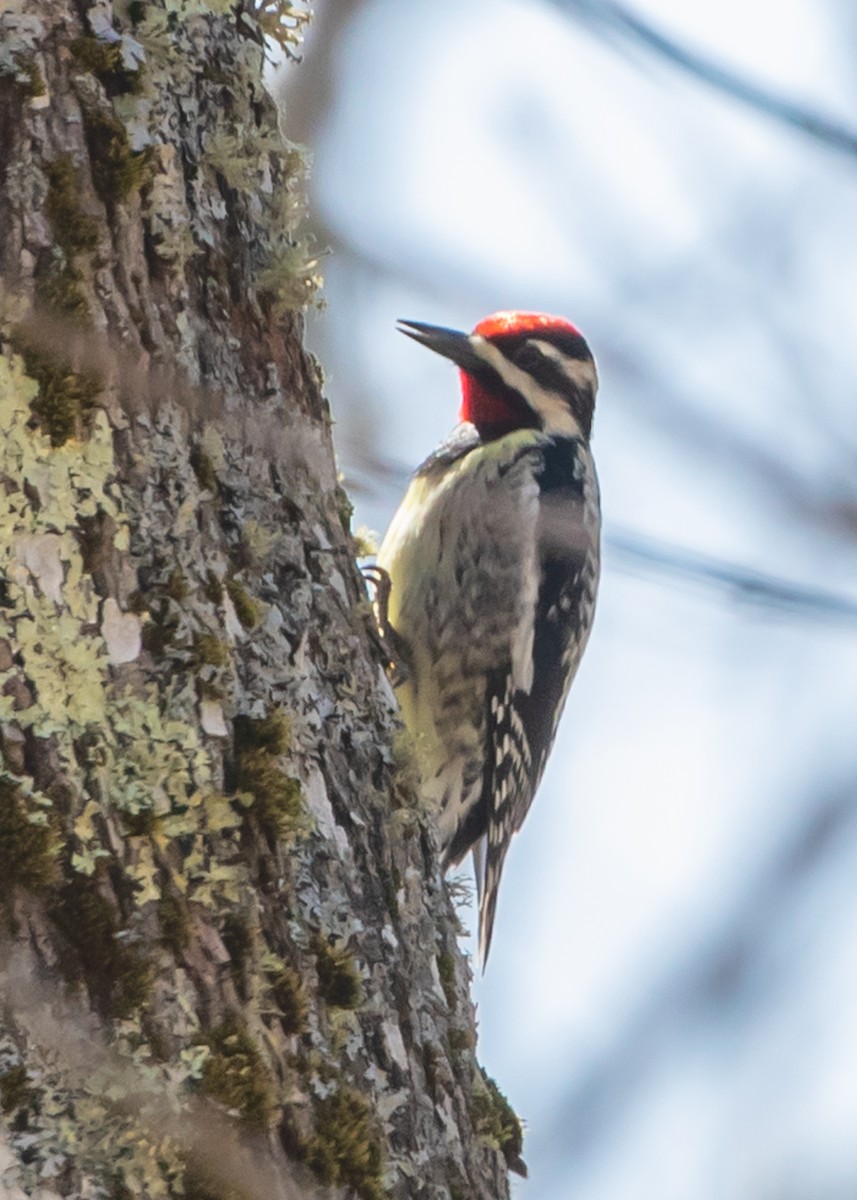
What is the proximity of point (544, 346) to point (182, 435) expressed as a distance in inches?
95.4

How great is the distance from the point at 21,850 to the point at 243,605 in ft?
1.38

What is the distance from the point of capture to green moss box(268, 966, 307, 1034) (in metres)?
1.54

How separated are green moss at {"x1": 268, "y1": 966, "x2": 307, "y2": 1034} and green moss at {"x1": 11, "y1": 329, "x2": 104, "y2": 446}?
60cm

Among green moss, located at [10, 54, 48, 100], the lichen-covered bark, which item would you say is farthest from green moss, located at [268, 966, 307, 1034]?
green moss, located at [10, 54, 48, 100]

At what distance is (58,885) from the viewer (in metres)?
1.41

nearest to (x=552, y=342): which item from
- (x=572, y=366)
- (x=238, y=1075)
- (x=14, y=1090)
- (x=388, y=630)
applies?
(x=572, y=366)

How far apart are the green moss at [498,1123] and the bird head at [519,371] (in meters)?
2.23

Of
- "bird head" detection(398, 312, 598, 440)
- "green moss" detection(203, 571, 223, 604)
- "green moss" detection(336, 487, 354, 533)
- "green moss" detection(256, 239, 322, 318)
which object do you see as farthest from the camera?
"bird head" detection(398, 312, 598, 440)

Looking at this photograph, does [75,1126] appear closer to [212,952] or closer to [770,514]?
[212,952]

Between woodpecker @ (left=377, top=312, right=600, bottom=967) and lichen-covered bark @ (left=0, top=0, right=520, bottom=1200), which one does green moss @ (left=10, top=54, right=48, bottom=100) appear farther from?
woodpecker @ (left=377, top=312, right=600, bottom=967)

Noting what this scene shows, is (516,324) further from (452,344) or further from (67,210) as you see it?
(67,210)

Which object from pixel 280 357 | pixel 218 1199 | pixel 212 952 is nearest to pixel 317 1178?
pixel 218 1199

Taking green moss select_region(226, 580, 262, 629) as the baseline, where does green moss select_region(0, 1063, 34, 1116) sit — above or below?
below

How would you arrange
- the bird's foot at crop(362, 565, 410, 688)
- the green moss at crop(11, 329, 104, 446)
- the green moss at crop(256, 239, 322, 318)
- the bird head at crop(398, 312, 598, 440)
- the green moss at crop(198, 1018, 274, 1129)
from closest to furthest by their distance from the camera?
1. the green moss at crop(198, 1018, 274, 1129)
2. the green moss at crop(11, 329, 104, 446)
3. the green moss at crop(256, 239, 322, 318)
4. the bird's foot at crop(362, 565, 410, 688)
5. the bird head at crop(398, 312, 598, 440)
